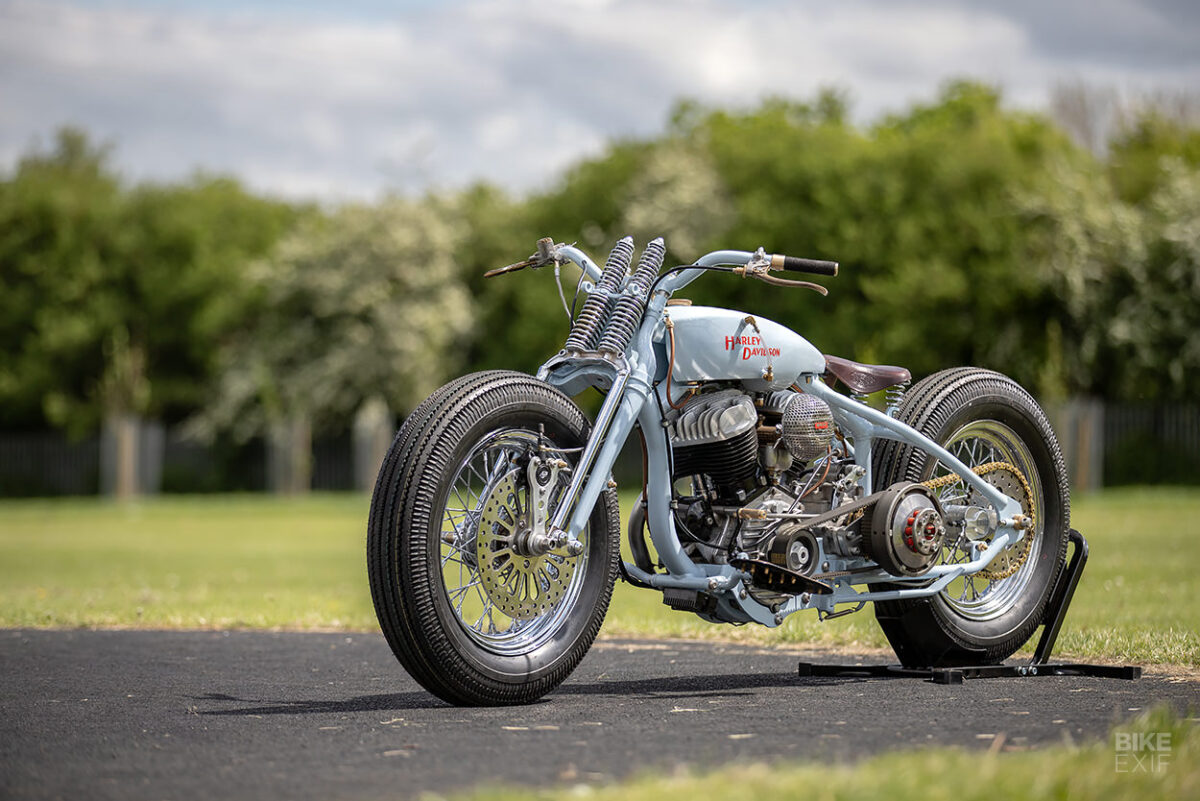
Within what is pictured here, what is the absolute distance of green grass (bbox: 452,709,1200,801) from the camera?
420 centimetres

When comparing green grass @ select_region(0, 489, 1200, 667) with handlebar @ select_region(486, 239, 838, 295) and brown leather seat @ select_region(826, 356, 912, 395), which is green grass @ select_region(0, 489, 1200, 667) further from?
handlebar @ select_region(486, 239, 838, 295)

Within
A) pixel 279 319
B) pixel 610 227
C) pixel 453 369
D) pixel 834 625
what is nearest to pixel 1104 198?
pixel 610 227

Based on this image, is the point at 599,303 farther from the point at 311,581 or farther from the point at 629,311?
the point at 311,581

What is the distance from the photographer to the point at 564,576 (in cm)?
664

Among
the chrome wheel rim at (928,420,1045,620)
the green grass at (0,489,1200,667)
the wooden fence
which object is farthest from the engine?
Result: the wooden fence

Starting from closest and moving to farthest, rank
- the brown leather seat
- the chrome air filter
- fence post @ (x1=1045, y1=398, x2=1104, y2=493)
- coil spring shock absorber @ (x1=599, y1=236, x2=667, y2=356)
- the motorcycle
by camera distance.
A: 1. the motorcycle
2. coil spring shock absorber @ (x1=599, y1=236, x2=667, y2=356)
3. the chrome air filter
4. the brown leather seat
5. fence post @ (x1=1045, y1=398, x2=1104, y2=493)

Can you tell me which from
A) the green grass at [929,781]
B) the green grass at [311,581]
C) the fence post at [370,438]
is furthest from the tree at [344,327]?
the green grass at [929,781]

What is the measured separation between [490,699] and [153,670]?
2.60 metres

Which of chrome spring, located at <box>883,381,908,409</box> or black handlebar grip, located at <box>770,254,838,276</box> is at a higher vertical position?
black handlebar grip, located at <box>770,254,838,276</box>

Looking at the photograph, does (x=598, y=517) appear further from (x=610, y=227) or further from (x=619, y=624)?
(x=610, y=227)

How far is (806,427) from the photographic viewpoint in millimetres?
7051

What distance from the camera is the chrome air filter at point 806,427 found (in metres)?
7.06

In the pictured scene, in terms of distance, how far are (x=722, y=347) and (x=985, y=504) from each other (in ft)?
6.06

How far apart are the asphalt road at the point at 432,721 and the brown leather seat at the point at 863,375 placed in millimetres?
1431
